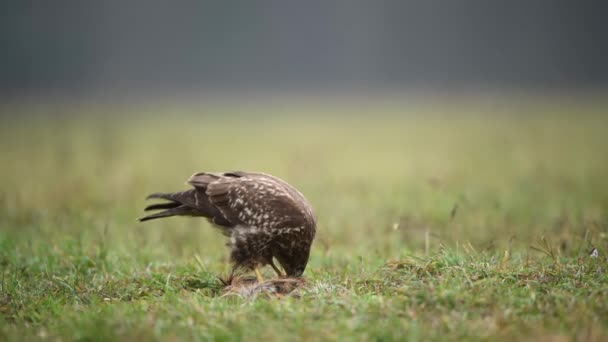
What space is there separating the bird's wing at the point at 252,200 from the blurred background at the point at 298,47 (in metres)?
28.2

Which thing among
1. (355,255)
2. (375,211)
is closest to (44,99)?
(375,211)

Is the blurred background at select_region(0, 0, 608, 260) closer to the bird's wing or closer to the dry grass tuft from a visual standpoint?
the bird's wing

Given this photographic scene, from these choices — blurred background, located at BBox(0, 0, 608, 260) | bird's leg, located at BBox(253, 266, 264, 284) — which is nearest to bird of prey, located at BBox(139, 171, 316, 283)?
bird's leg, located at BBox(253, 266, 264, 284)

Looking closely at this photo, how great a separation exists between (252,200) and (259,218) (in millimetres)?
188

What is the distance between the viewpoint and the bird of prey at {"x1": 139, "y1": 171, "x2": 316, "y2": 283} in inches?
215

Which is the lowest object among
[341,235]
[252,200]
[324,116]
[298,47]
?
[324,116]

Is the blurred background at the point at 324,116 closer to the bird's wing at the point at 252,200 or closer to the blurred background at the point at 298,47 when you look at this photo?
the blurred background at the point at 298,47

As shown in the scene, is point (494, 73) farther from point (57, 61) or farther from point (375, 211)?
point (375, 211)

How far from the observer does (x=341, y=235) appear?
794 cm

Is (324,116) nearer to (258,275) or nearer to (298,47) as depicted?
(258,275)

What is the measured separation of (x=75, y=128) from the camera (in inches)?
700

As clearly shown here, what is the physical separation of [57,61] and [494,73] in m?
26.0

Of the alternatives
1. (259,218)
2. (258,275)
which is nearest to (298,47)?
(259,218)

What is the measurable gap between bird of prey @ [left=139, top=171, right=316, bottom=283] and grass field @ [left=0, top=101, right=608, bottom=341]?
0.97ft
